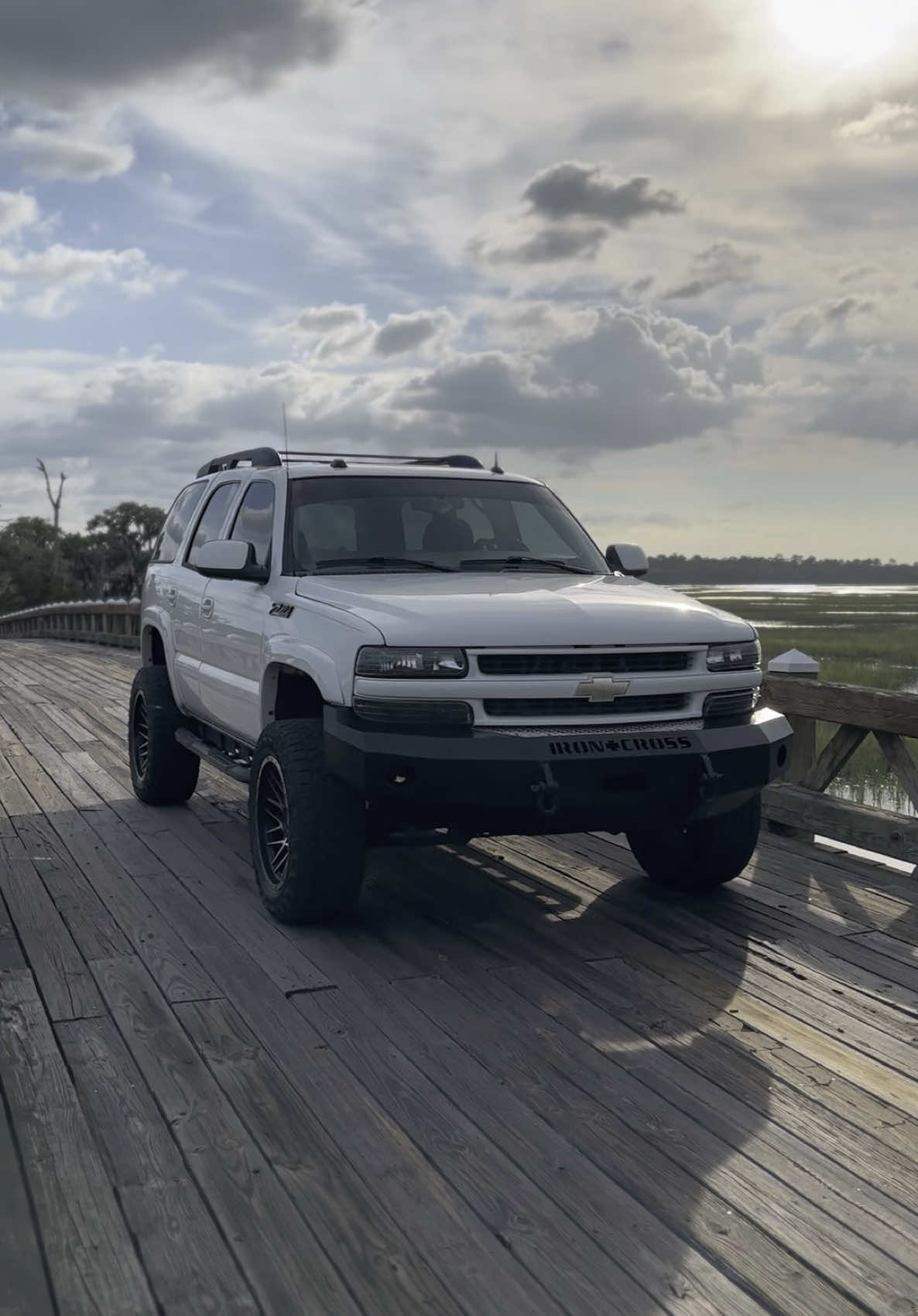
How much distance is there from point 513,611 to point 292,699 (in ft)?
4.41

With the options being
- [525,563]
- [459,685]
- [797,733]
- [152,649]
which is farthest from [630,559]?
[152,649]

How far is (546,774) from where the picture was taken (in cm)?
492

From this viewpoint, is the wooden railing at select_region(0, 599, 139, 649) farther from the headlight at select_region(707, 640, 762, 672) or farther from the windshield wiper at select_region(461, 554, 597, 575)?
the headlight at select_region(707, 640, 762, 672)

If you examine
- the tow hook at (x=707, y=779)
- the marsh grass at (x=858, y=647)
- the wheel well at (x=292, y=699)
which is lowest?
the marsh grass at (x=858, y=647)

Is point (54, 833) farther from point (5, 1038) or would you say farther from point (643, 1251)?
point (643, 1251)

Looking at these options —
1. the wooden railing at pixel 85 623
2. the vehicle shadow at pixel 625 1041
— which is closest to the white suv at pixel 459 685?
the vehicle shadow at pixel 625 1041

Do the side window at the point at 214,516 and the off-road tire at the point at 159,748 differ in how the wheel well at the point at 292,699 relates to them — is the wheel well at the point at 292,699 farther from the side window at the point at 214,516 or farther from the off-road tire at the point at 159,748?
the off-road tire at the point at 159,748

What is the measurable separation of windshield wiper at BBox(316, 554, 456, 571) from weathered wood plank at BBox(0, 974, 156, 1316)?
2.48 meters

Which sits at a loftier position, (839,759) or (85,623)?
(839,759)

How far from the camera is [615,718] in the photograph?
206 inches

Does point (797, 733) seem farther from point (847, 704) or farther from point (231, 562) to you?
point (231, 562)

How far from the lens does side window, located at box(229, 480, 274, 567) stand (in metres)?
6.48

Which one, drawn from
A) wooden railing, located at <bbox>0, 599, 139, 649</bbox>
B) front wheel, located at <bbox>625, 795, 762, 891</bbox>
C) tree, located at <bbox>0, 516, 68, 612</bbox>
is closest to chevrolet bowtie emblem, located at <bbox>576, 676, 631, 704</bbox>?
front wheel, located at <bbox>625, 795, 762, 891</bbox>

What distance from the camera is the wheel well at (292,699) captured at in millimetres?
6012
